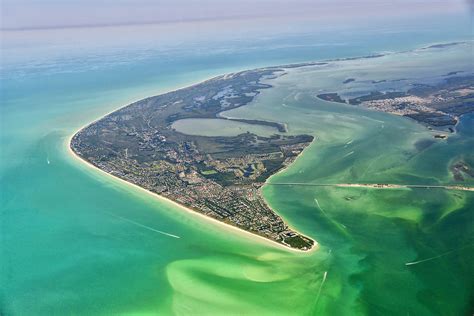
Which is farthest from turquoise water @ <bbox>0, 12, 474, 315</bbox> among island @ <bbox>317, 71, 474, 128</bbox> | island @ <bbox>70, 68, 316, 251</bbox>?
island @ <bbox>317, 71, 474, 128</bbox>

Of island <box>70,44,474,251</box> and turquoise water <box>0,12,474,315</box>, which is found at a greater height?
island <box>70,44,474,251</box>

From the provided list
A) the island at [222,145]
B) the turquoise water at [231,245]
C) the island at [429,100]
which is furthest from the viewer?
the island at [429,100]

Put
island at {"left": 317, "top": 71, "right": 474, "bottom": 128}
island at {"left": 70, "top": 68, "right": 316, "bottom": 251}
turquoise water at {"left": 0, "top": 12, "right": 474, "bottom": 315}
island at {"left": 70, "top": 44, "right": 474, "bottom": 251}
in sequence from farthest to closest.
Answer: island at {"left": 317, "top": 71, "right": 474, "bottom": 128} < island at {"left": 70, "top": 44, "right": 474, "bottom": 251} < island at {"left": 70, "top": 68, "right": 316, "bottom": 251} < turquoise water at {"left": 0, "top": 12, "right": 474, "bottom": 315}

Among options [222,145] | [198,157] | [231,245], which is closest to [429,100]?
[222,145]

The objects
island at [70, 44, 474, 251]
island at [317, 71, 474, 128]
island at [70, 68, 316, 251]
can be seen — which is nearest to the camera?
island at [70, 68, 316, 251]

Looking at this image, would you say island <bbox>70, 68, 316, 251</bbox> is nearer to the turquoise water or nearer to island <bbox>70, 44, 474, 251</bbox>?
island <bbox>70, 44, 474, 251</bbox>

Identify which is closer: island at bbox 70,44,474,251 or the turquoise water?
the turquoise water

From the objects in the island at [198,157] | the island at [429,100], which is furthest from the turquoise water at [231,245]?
the island at [429,100]

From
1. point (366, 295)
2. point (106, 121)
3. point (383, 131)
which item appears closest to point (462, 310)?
point (366, 295)

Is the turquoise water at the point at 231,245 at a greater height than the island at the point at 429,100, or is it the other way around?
the island at the point at 429,100

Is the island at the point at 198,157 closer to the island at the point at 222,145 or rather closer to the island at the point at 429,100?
the island at the point at 222,145
